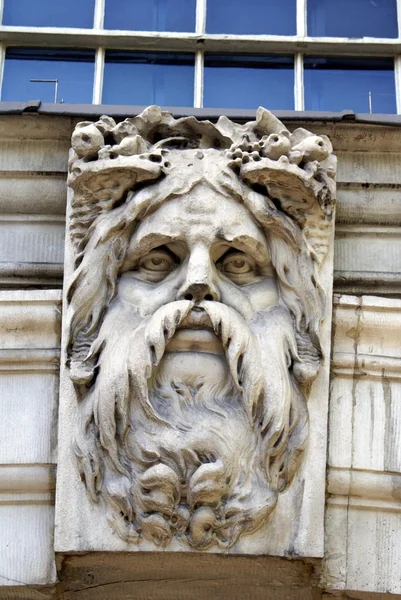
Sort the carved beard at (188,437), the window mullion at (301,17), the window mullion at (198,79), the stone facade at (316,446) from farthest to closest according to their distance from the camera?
1. the window mullion at (301,17)
2. the window mullion at (198,79)
3. the stone facade at (316,446)
4. the carved beard at (188,437)

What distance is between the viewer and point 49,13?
18.9ft

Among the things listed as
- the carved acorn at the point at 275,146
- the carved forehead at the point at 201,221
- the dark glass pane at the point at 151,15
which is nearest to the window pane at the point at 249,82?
the dark glass pane at the point at 151,15

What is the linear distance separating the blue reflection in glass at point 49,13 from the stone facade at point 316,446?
63 centimetres

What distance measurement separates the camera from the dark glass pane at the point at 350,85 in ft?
18.4

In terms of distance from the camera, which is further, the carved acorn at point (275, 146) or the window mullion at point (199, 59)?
the window mullion at point (199, 59)

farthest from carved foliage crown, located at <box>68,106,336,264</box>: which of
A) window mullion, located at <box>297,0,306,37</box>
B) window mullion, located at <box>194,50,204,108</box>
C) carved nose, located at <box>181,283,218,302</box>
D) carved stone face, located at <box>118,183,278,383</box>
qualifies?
window mullion, located at <box>297,0,306,37</box>

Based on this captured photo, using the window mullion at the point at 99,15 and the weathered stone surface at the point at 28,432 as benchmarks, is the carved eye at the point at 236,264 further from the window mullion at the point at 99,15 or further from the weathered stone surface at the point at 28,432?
the window mullion at the point at 99,15

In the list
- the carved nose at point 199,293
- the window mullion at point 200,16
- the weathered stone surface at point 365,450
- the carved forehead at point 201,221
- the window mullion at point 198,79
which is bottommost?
the weathered stone surface at point 365,450

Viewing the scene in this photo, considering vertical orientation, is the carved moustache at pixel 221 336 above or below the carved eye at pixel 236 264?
below

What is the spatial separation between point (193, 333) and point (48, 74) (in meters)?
1.36

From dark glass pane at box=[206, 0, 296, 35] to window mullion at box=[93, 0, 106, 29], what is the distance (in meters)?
0.36

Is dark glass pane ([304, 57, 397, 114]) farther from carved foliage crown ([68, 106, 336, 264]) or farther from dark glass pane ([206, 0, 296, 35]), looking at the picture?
carved foliage crown ([68, 106, 336, 264])

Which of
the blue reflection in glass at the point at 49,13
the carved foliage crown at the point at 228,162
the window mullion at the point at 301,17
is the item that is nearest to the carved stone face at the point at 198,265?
the carved foliage crown at the point at 228,162

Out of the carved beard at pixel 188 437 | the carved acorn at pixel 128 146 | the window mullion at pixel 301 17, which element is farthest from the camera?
the window mullion at pixel 301 17
